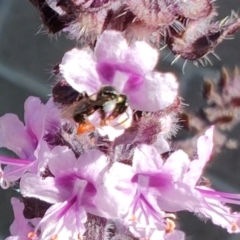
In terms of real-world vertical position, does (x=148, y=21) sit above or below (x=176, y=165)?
above

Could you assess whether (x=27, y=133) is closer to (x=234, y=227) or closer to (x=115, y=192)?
(x=115, y=192)

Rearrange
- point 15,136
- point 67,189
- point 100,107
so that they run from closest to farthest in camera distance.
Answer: point 100,107
point 67,189
point 15,136

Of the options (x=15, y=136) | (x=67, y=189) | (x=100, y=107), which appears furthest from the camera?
(x=15, y=136)

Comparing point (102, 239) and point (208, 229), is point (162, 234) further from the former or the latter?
point (208, 229)

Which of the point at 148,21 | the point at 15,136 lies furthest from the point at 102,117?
the point at 15,136

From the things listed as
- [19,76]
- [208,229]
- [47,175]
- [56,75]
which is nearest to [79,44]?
[56,75]

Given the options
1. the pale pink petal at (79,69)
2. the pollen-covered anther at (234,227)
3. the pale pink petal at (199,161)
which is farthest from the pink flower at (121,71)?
the pollen-covered anther at (234,227)

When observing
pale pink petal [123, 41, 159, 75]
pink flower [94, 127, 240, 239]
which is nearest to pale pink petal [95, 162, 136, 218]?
pink flower [94, 127, 240, 239]

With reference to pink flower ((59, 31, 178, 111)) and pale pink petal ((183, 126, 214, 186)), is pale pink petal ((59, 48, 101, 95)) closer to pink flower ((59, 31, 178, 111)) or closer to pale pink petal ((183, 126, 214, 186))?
pink flower ((59, 31, 178, 111))
